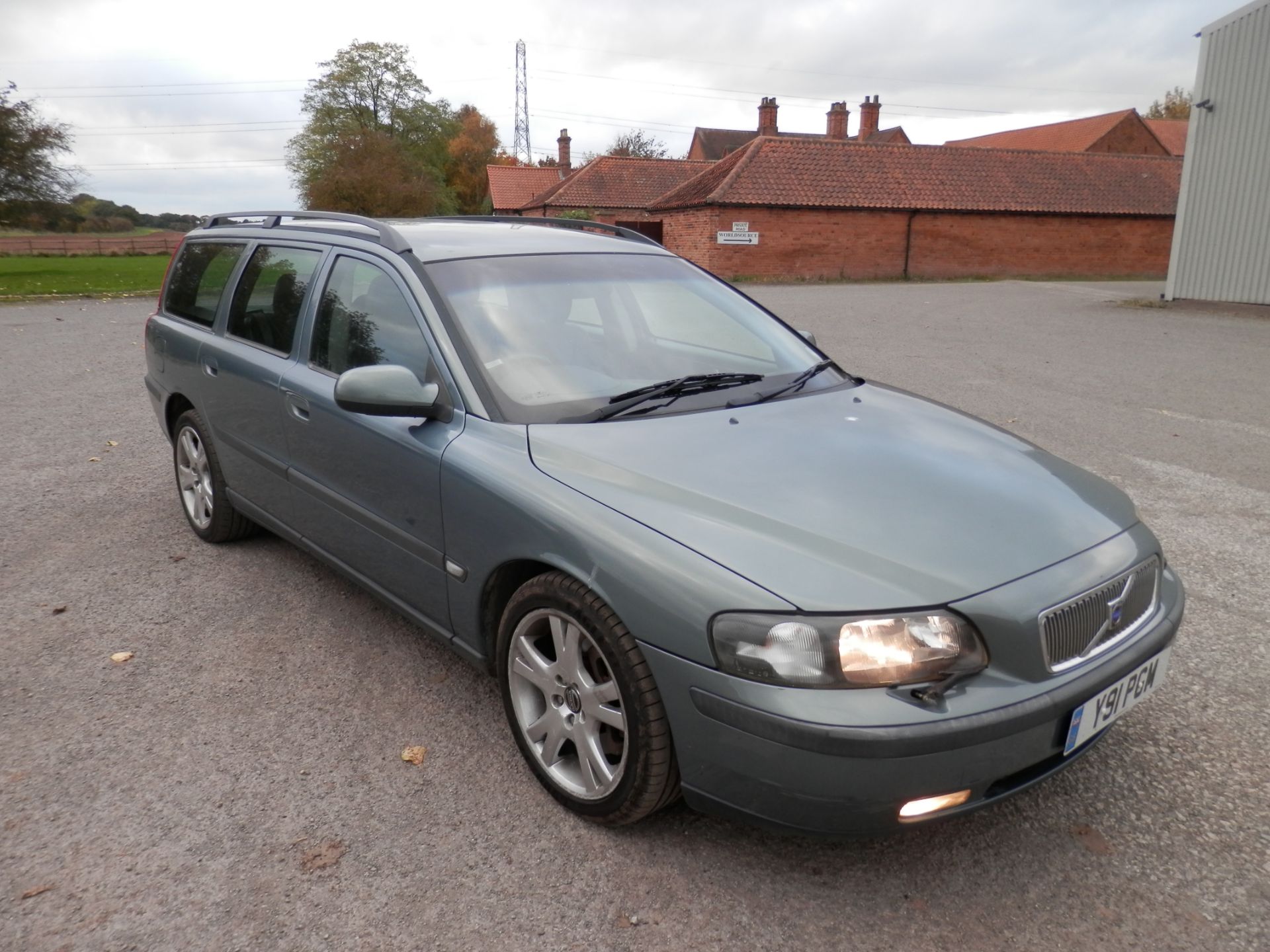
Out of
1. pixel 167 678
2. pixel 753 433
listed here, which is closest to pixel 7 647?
pixel 167 678

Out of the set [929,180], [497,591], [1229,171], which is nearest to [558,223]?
[497,591]

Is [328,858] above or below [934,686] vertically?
below

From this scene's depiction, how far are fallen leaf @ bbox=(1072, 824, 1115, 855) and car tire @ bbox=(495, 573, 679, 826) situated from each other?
1137mm

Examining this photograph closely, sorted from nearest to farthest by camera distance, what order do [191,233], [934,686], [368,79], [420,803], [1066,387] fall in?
[934,686]
[420,803]
[191,233]
[1066,387]
[368,79]

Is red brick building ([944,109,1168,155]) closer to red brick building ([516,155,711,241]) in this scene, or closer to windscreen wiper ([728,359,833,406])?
red brick building ([516,155,711,241])

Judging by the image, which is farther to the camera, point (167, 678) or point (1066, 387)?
point (1066, 387)

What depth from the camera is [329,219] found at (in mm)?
4191

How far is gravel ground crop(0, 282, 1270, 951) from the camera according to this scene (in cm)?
233

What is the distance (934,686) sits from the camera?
7.13 ft

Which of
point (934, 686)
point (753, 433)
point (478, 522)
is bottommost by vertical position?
point (934, 686)

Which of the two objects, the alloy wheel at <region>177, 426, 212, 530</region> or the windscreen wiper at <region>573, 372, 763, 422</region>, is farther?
the alloy wheel at <region>177, 426, 212, 530</region>

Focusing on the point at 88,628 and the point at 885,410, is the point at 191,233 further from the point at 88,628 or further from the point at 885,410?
the point at 885,410

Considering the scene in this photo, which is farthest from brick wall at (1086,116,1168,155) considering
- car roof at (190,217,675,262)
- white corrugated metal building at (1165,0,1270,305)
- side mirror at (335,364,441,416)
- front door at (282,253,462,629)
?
side mirror at (335,364,441,416)

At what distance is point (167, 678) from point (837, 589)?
8.67 feet
